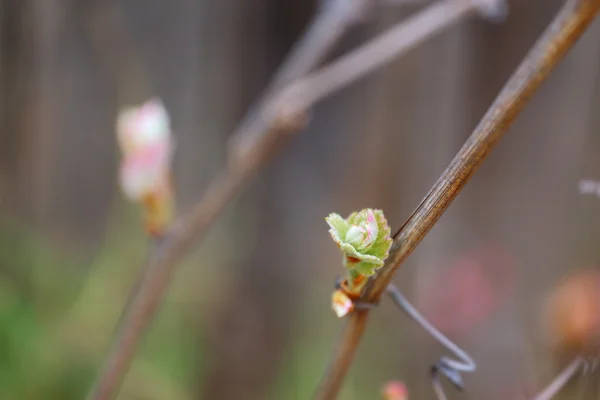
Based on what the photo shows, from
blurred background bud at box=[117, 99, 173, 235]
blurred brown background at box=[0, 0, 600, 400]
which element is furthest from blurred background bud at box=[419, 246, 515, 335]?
blurred background bud at box=[117, 99, 173, 235]

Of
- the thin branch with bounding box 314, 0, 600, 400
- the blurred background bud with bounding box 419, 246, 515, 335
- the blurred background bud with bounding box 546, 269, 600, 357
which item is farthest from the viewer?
the blurred background bud with bounding box 419, 246, 515, 335

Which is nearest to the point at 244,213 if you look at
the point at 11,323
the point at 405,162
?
the point at 405,162

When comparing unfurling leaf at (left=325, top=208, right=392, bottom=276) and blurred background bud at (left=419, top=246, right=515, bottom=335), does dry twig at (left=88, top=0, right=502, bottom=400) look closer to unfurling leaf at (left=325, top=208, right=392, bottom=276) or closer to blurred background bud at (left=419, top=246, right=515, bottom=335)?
unfurling leaf at (left=325, top=208, right=392, bottom=276)

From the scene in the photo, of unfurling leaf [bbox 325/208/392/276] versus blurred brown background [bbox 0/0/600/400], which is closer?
unfurling leaf [bbox 325/208/392/276]

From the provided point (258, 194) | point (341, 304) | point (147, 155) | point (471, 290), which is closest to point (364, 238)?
point (341, 304)

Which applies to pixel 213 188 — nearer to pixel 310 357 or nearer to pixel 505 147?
pixel 310 357

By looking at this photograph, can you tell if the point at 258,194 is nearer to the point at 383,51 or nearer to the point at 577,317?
the point at 383,51

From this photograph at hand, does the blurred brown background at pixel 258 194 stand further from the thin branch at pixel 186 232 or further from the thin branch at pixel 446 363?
the thin branch at pixel 446 363

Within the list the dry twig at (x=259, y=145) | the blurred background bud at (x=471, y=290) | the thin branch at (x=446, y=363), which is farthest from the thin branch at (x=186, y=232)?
the blurred background bud at (x=471, y=290)
